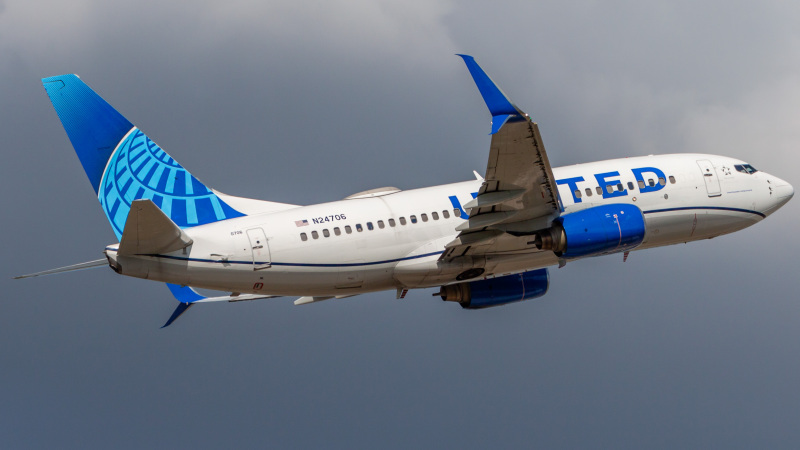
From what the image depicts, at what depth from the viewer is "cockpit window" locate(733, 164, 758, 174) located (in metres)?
49.9

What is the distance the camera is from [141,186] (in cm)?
4444

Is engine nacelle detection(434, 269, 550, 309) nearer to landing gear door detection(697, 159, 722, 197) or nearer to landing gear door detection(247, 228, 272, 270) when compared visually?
landing gear door detection(697, 159, 722, 197)

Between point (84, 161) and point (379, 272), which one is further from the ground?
point (84, 161)

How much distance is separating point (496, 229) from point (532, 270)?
5414 millimetres

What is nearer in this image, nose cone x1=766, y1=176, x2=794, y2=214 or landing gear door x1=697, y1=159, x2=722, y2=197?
landing gear door x1=697, y1=159, x2=722, y2=197

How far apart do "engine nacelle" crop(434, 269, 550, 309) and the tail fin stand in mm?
10176

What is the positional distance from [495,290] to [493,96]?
1392 cm

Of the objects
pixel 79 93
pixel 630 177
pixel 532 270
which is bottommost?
pixel 532 270

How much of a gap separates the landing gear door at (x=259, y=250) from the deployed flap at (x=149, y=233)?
2.34 meters

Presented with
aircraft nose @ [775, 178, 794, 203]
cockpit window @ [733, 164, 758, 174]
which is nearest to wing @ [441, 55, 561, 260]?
cockpit window @ [733, 164, 758, 174]

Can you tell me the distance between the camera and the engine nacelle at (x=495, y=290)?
48.3 m

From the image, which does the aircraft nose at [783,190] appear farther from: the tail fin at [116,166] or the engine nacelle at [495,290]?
the tail fin at [116,166]

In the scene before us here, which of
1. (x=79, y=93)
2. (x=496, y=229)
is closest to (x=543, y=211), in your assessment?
(x=496, y=229)

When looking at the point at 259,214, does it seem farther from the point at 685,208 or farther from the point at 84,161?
the point at 685,208
